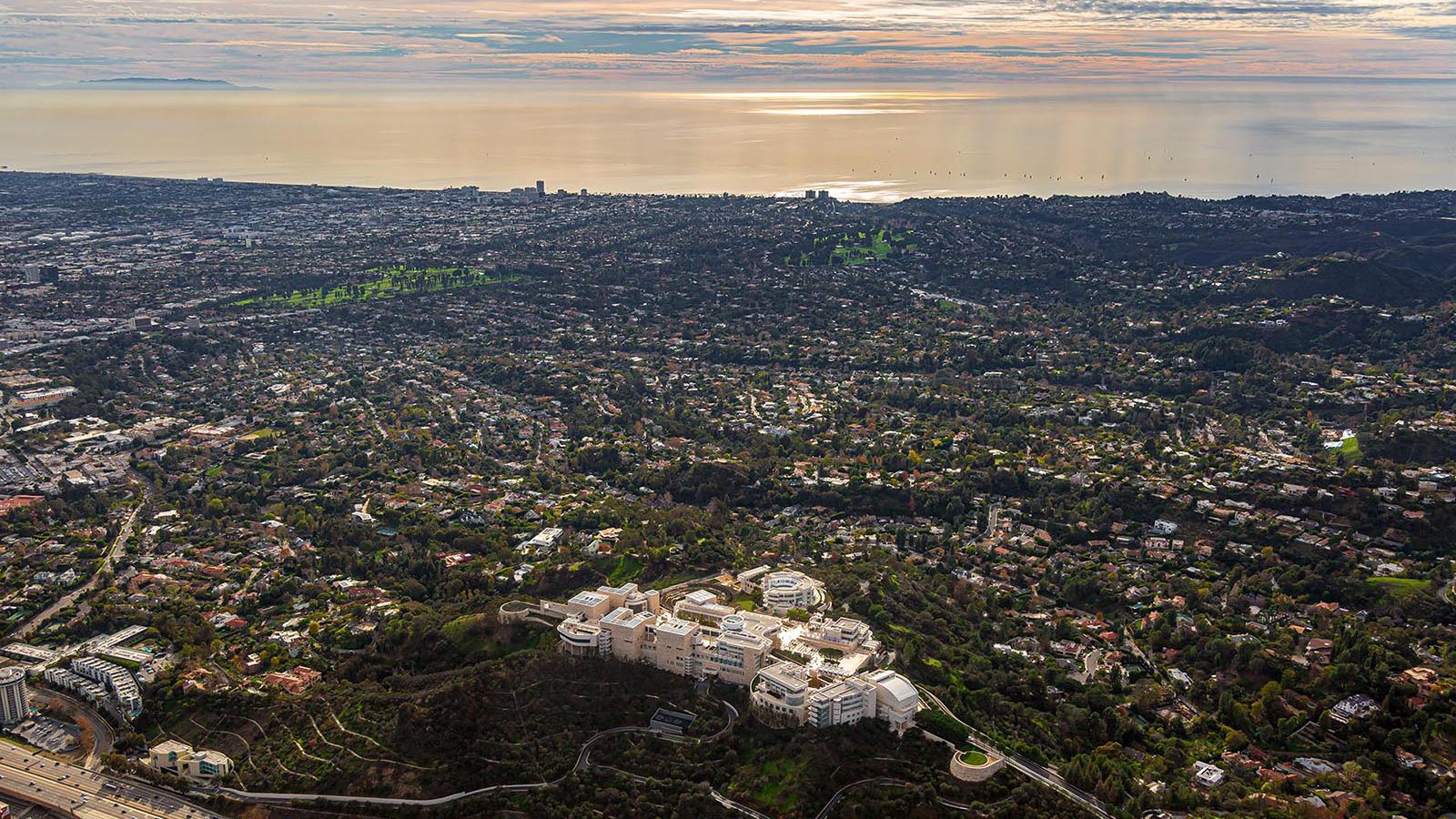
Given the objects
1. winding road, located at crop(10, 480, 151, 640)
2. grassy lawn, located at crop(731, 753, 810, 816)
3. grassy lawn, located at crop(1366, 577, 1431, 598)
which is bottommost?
winding road, located at crop(10, 480, 151, 640)

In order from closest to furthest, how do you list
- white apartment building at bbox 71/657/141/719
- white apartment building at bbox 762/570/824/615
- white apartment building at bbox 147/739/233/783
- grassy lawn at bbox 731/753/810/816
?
1. grassy lawn at bbox 731/753/810/816
2. white apartment building at bbox 147/739/233/783
3. white apartment building at bbox 71/657/141/719
4. white apartment building at bbox 762/570/824/615

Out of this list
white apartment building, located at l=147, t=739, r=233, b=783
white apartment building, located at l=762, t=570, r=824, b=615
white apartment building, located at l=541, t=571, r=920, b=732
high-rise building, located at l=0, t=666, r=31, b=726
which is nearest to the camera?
white apartment building, located at l=541, t=571, r=920, b=732

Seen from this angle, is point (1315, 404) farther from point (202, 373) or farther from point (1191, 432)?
point (202, 373)

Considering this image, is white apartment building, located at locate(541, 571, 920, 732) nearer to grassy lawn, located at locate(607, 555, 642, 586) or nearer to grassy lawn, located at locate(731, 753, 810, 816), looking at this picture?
grassy lawn, located at locate(731, 753, 810, 816)

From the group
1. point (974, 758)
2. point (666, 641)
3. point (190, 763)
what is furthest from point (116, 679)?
point (974, 758)

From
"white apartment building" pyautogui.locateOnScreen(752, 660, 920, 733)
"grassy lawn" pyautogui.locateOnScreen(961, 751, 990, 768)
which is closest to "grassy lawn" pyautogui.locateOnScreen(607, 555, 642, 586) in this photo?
"white apartment building" pyautogui.locateOnScreen(752, 660, 920, 733)

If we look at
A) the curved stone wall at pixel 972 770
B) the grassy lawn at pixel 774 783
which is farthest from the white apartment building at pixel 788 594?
the curved stone wall at pixel 972 770
